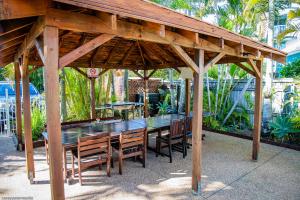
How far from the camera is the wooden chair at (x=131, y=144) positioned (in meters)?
4.02

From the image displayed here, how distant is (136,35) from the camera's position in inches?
107

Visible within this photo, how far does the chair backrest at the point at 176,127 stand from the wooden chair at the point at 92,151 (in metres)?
1.62

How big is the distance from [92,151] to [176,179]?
5.57 ft

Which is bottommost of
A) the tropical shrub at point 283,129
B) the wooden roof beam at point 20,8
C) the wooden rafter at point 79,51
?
the tropical shrub at point 283,129

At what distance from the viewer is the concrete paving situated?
A: 3374mm

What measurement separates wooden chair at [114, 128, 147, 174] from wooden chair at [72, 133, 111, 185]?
30cm

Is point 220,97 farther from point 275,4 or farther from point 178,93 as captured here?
point 275,4

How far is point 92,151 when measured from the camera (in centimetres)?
363

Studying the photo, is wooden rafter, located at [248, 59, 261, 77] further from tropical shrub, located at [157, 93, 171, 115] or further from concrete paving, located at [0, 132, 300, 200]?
tropical shrub, located at [157, 93, 171, 115]

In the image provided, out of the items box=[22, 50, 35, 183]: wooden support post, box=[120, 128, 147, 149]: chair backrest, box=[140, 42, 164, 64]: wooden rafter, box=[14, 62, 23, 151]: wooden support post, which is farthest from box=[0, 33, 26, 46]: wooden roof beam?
box=[140, 42, 164, 64]: wooden rafter

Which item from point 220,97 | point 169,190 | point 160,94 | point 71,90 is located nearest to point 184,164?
point 169,190

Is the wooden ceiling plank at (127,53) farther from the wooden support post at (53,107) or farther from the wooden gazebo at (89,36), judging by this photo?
the wooden support post at (53,107)

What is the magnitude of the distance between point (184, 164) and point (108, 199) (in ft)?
6.75

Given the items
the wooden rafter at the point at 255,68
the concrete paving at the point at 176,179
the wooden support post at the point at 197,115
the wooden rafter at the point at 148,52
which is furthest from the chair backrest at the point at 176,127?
the wooden rafter at the point at 148,52
